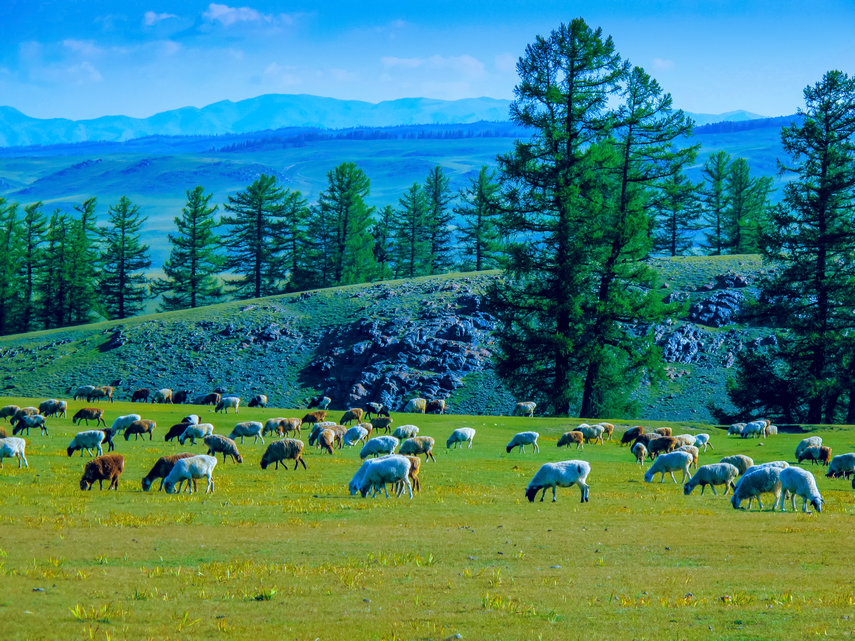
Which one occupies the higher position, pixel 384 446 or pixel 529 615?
pixel 529 615

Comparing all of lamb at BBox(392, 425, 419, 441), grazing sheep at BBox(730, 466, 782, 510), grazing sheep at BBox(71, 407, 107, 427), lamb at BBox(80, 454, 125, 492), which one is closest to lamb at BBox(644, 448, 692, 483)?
grazing sheep at BBox(730, 466, 782, 510)

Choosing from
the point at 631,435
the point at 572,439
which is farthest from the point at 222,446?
the point at 631,435

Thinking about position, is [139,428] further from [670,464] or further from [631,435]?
[670,464]

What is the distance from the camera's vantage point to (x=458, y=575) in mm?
13000

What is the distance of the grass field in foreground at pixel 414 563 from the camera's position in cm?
1028

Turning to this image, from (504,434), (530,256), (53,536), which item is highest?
(530,256)

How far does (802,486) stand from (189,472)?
17148 millimetres

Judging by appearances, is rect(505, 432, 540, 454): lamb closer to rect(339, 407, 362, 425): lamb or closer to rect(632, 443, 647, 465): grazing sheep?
rect(632, 443, 647, 465): grazing sheep

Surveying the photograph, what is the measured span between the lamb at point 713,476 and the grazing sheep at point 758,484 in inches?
→ 104

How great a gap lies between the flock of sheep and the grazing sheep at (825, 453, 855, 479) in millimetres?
30

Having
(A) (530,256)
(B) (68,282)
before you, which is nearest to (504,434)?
(A) (530,256)

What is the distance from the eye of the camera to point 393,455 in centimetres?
2338

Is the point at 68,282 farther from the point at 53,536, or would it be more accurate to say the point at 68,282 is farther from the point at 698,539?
the point at 698,539

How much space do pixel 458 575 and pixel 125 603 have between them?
209 inches
